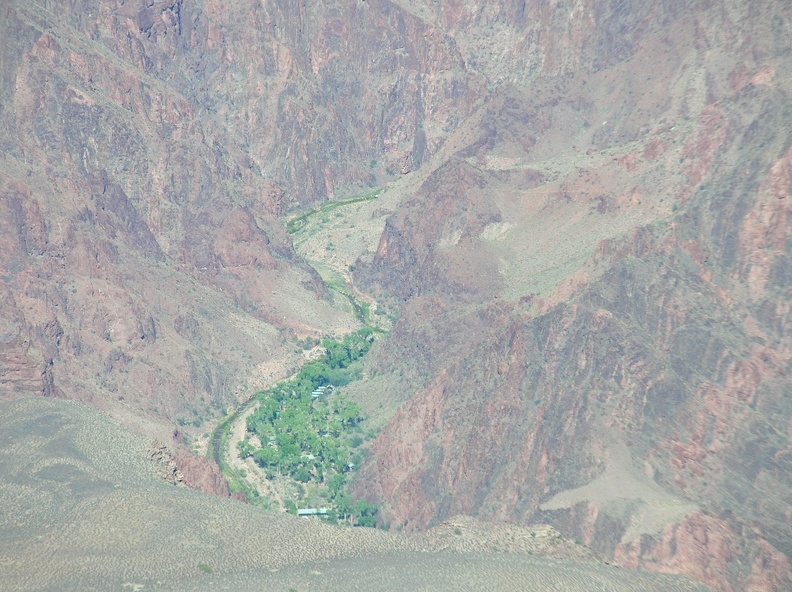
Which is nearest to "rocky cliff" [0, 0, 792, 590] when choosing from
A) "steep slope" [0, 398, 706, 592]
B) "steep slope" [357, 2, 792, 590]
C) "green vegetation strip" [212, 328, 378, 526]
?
"steep slope" [357, 2, 792, 590]

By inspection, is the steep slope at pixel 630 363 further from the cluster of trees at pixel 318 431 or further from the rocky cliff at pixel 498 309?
Result: the cluster of trees at pixel 318 431

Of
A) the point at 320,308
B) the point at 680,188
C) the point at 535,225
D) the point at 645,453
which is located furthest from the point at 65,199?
the point at 645,453

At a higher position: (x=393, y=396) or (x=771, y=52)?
(x=771, y=52)

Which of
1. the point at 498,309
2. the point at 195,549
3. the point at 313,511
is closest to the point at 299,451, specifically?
the point at 313,511

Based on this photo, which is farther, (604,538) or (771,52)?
(771,52)

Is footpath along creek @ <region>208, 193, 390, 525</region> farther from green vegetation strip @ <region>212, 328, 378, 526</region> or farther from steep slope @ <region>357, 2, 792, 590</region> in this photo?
steep slope @ <region>357, 2, 792, 590</region>

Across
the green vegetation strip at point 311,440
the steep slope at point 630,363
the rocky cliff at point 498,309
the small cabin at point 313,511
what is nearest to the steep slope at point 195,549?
the rocky cliff at point 498,309

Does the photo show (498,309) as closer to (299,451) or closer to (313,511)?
(299,451)

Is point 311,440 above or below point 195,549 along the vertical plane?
above

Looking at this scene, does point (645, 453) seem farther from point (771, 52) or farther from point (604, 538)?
point (771, 52)
